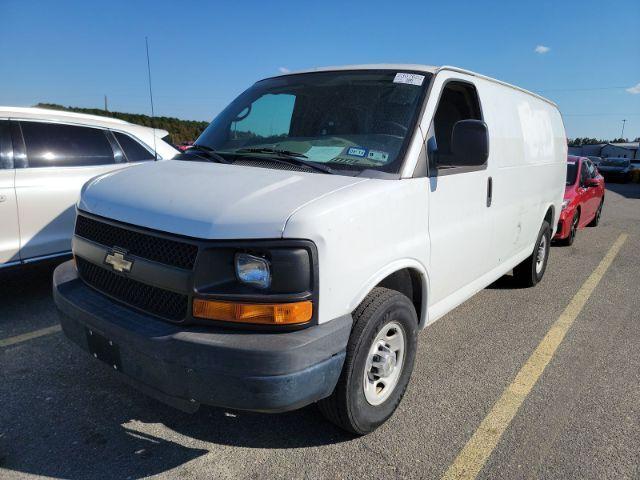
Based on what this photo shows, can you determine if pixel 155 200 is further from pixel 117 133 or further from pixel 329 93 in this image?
pixel 117 133

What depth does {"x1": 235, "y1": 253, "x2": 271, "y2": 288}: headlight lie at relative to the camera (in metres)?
2.22

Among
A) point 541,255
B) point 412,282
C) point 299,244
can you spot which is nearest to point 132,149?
point 412,282

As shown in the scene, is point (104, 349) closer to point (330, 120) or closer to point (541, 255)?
point (330, 120)

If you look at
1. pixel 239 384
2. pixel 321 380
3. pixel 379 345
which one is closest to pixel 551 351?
pixel 379 345

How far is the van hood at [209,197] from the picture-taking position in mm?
2230

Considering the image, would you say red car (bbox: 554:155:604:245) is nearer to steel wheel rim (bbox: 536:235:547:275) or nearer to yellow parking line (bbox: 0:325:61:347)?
steel wheel rim (bbox: 536:235:547:275)

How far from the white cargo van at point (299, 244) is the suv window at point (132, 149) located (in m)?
2.05

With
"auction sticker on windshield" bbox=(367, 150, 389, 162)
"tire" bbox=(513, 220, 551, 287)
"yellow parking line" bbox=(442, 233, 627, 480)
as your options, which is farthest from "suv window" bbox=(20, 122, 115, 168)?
"tire" bbox=(513, 220, 551, 287)

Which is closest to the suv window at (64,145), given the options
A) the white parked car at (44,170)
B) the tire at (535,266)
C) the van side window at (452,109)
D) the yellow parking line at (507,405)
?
the white parked car at (44,170)

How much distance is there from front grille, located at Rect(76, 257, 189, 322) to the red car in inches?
276

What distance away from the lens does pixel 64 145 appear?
5.00m

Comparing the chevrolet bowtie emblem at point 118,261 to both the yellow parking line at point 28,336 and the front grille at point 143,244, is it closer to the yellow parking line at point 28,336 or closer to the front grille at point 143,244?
the front grille at point 143,244

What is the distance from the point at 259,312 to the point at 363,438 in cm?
114

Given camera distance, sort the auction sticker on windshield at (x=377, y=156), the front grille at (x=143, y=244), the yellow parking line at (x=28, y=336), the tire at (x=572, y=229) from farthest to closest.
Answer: the tire at (x=572, y=229), the yellow parking line at (x=28, y=336), the auction sticker on windshield at (x=377, y=156), the front grille at (x=143, y=244)
